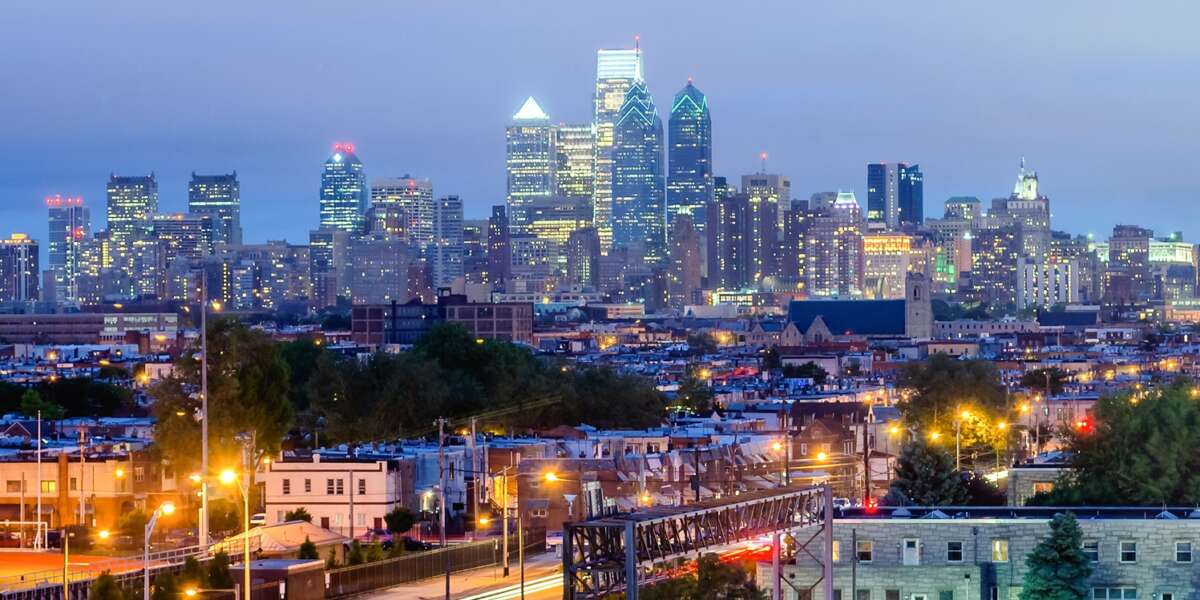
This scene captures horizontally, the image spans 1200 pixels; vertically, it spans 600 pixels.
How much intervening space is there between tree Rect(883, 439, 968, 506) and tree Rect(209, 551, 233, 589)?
2066 centimetres

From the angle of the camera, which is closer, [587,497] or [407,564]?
[407,564]

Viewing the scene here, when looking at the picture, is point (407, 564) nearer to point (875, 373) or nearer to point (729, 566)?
point (729, 566)

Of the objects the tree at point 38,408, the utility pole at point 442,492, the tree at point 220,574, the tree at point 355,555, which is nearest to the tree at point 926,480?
the utility pole at point 442,492

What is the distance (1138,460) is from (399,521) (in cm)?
2145

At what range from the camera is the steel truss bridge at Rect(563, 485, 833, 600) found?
42.6 meters

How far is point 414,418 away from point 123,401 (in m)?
27.4

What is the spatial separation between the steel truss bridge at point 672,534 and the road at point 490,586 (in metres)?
8.64

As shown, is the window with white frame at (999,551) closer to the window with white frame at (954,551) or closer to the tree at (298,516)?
the window with white frame at (954,551)

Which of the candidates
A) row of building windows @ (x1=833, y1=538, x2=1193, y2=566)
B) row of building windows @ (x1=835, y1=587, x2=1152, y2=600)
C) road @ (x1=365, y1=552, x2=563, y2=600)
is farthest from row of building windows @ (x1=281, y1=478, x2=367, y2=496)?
row of building windows @ (x1=835, y1=587, x2=1152, y2=600)

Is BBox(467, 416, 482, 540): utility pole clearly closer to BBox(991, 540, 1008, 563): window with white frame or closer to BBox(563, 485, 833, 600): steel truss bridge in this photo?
BBox(991, 540, 1008, 563): window with white frame

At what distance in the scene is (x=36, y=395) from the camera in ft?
394

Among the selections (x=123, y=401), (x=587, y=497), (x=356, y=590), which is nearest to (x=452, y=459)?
(x=587, y=497)

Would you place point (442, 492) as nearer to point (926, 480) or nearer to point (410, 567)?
point (410, 567)

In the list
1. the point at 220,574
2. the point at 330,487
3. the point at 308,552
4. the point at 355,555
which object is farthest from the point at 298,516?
the point at 220,574
